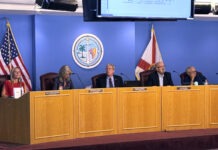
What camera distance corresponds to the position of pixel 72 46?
998 cm

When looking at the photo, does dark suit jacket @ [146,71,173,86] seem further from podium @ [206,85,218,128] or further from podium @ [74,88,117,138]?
podium @ [74,88,117,138]

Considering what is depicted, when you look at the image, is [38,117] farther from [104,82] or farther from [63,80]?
[104,82]

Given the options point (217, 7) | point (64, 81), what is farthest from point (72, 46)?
point (217, 7)

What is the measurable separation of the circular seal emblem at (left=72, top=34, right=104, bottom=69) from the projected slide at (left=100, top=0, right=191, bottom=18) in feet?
14.1

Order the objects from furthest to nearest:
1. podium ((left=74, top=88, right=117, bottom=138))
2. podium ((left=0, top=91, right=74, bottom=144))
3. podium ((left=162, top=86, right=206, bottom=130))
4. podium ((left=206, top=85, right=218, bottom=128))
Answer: podium ((left=206, top=85, right=218, bottom=128)) → podium ((left=162, top=86, right=206, bottom=130)) → podium ((left=74, top=88, right=117, bottom=138)) → podium ((left=0, top=91, right=74, bottom=144))

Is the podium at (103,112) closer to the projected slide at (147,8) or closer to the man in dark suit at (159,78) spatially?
the man in dark suit at (159,78)

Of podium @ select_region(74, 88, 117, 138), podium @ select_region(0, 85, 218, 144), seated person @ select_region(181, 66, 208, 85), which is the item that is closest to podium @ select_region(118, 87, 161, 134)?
podium @ select_region(0, 85, 218, 144)

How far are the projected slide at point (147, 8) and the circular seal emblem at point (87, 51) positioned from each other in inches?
169

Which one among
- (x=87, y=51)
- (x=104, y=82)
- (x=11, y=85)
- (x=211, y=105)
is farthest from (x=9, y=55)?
(x=211, y=105)

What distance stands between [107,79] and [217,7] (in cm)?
263

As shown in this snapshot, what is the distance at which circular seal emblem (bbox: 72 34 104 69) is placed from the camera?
10.0m

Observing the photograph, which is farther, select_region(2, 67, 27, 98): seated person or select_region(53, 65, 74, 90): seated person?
select_region(53, 65, 74, 90): seated person

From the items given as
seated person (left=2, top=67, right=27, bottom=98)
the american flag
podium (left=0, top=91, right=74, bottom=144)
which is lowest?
podium (left=0, top=91, right=74, bottom=144)

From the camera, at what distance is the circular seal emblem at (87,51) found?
10.0 meters
